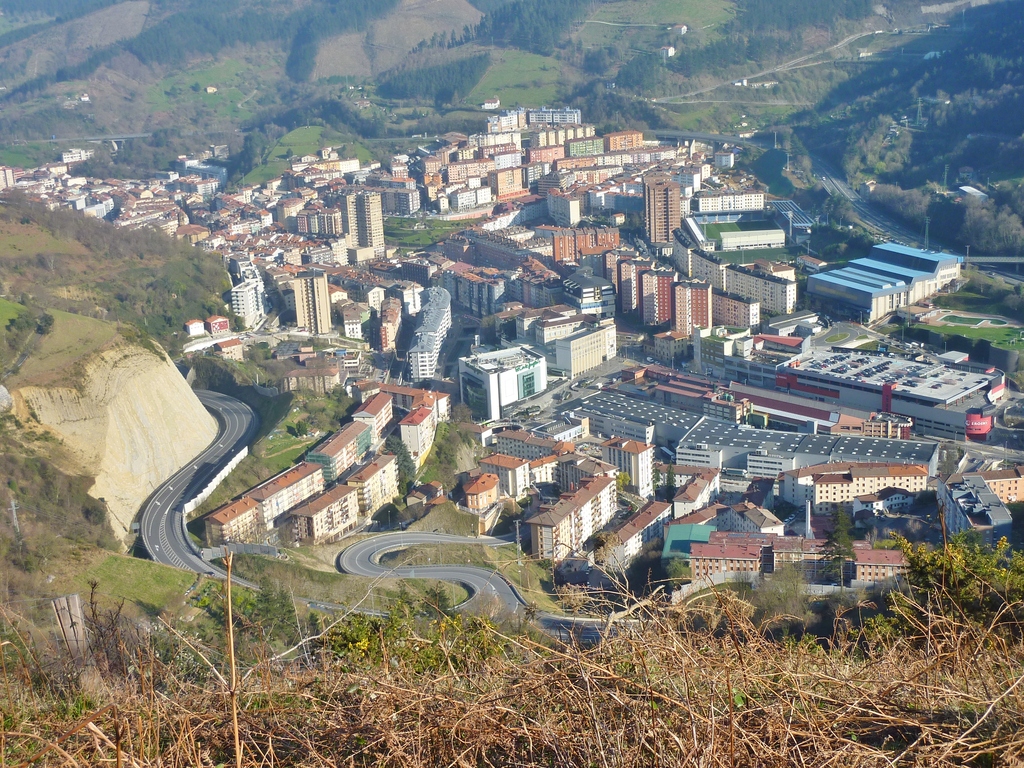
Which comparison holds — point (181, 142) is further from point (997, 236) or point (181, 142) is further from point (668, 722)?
point (668, 722)

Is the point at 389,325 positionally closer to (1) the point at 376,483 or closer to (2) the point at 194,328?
(2) the point at 194,328

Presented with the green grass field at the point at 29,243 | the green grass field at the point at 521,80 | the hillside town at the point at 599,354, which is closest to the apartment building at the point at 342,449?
the hillside town at the point at 599,354

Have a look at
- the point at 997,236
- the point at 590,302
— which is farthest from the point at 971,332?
the point at 590,302

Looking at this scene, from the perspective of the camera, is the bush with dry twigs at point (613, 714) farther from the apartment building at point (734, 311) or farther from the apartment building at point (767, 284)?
the apartment building at point (767, 284)

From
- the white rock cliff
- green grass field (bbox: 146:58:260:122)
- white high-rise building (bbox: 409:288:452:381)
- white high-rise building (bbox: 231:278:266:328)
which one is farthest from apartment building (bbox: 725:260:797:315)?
green grass field (bbox: 146:58:260:122)

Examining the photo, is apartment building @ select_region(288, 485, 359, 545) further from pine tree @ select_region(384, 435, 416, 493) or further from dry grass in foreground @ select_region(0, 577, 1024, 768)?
dry grass in foreground @ select_region(0, 577, 1024, 768)

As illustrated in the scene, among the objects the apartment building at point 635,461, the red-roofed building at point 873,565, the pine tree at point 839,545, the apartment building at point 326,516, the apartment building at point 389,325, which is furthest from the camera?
the apartment building at point 389,325
